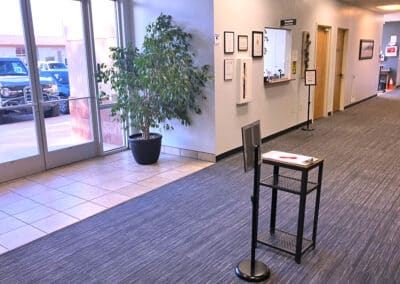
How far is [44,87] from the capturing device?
14.8 feet

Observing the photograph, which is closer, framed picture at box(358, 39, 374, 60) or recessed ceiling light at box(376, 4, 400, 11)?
recessed ceiling light at box(376, 4, 400, 11)

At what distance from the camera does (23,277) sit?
2.40 meters

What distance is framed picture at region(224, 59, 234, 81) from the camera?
4.78 meters

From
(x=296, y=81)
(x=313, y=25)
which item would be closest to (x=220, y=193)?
(x=296, y=81)

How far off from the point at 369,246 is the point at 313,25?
5.24 m

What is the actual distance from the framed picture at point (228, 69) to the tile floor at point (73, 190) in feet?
3.96

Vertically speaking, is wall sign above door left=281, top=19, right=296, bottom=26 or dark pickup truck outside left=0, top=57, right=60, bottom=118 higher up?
wall sign above door left=281, top=19, right=296, bottom=26

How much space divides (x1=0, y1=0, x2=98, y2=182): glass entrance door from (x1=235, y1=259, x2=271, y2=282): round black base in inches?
125

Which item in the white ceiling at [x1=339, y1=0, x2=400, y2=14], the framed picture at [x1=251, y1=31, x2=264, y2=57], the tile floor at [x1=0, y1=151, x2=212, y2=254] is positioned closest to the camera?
the tile floor at [x1=0, y1=151, x2=212, y2=254]

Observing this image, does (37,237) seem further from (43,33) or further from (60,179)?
(43,33)

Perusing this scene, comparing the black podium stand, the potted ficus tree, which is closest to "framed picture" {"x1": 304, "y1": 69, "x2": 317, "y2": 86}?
the potted ficus tree

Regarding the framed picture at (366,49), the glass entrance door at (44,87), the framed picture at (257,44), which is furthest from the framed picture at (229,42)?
the framed picture at (366,49)

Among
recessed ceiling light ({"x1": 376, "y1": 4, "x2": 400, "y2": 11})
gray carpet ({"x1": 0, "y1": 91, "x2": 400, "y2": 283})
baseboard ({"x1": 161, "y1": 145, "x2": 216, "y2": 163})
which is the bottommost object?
gray carpet ({"x1": 0, "y1": 91, "x2": 400, "y2": 283})

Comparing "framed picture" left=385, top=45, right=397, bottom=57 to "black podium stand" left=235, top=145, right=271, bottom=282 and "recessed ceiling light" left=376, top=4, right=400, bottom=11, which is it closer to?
"recessed ceiling light" left=376, top=4, right=400, bottom=11
